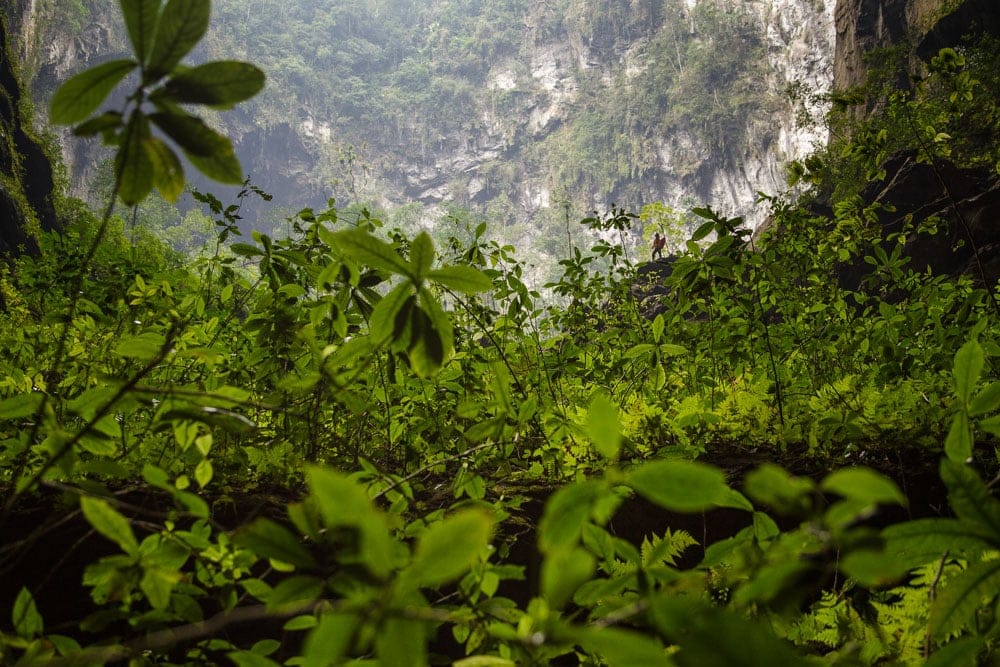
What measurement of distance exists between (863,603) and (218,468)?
5.04 feet

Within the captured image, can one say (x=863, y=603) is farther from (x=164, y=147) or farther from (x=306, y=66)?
(x=306, y=66)

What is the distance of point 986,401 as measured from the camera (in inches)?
20.7

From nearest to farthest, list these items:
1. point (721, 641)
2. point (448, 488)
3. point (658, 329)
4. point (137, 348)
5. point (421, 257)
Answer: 1. point (721, 641)
2. point (421, 257)
3. point (137, 348)
4. point (448, 488)
5. point (658, 329)

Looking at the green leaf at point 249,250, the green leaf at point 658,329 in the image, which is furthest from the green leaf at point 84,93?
the green leaf at point 658,329

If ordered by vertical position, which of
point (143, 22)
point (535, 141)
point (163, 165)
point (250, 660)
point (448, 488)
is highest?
point (535, 141)

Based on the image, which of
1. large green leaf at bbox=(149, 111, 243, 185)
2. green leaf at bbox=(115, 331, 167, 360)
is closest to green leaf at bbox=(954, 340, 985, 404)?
large green leaf at bbox=(149, 111, 243, 185)

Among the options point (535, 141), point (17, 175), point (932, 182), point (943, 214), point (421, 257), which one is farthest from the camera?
point (535, 141)

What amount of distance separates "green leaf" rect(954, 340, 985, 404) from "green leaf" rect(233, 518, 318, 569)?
599mm

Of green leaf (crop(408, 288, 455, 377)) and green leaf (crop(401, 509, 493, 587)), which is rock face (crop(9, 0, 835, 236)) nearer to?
green leaf (crop(408, 288, 455, 377))

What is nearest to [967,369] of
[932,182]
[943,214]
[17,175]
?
[943,214]

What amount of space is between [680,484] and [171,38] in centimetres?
51

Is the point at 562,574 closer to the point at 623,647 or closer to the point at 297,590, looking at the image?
the point at 623,647

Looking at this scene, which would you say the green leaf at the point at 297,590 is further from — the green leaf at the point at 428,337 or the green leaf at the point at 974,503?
the green leaf at the point at 974,503

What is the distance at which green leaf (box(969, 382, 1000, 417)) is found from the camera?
1.67ft
